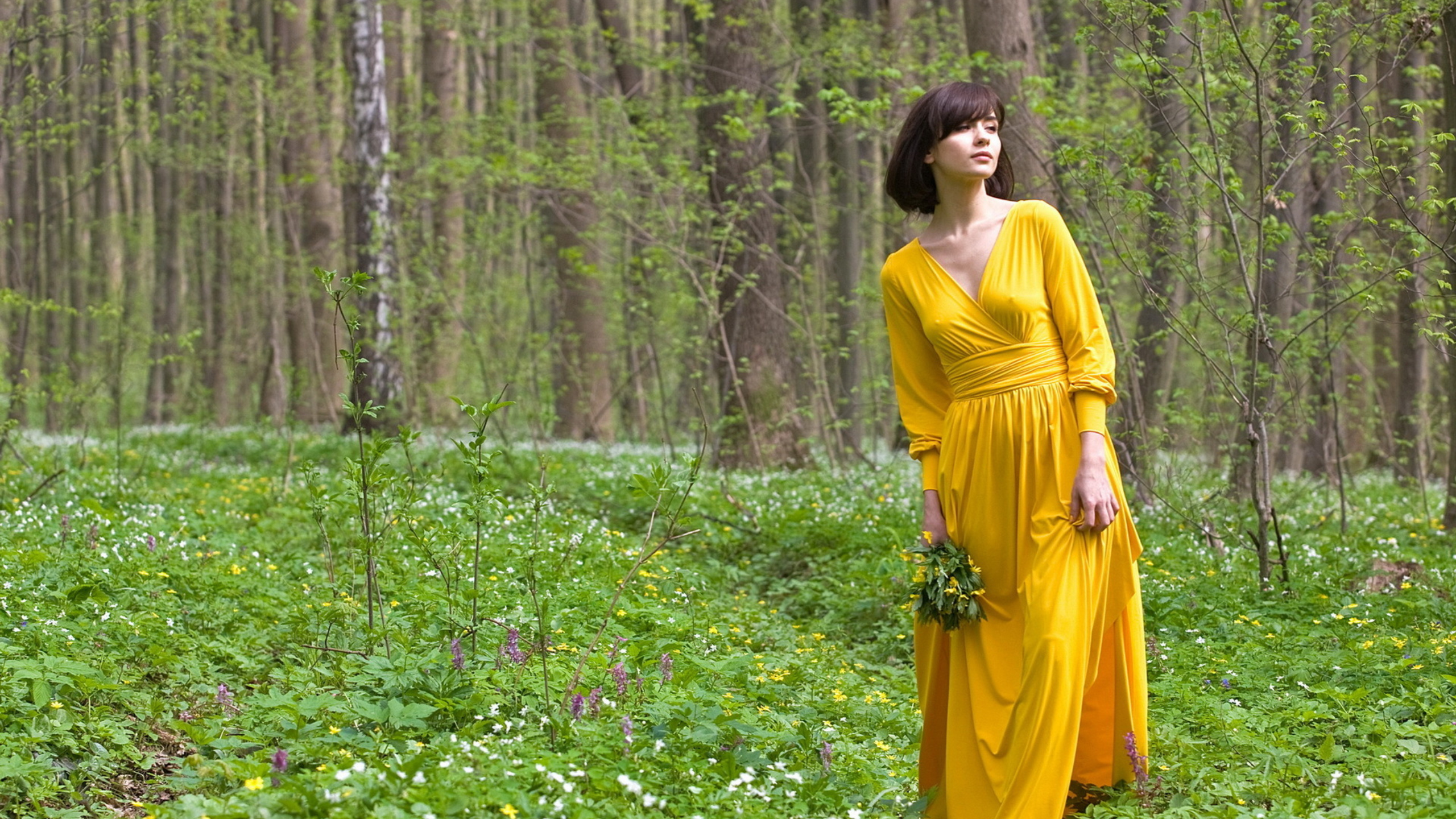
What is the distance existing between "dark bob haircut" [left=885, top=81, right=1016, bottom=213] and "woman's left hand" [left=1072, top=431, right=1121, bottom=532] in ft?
2.87

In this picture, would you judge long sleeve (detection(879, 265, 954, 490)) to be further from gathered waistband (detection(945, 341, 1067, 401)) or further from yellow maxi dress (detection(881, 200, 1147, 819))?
gathered waistband (detection(945, 341, 1067, 401))

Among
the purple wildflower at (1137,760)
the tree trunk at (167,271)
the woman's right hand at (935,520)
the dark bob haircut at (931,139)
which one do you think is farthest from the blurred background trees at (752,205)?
the purple wildflower at (1137,760)

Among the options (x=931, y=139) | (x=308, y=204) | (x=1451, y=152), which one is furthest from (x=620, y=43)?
(x=931, y=139)

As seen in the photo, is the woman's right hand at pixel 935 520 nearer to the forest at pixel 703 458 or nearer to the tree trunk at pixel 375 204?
the forest at pixel 703 458

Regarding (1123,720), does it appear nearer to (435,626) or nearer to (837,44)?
(435,626)

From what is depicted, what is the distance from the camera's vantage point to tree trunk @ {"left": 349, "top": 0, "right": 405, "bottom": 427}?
12992 millimetres

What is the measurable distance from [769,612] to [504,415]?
8.48 m

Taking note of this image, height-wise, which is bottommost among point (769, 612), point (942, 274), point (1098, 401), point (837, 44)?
point (769, 612)

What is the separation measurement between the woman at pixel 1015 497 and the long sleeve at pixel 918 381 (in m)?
0.02

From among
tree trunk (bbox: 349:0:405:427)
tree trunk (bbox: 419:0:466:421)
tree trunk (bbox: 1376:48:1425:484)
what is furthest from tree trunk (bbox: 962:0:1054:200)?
tree trunk (bbox: 349:0:405:427)

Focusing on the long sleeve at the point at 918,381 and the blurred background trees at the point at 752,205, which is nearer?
the long sleeve at the point at 918,381

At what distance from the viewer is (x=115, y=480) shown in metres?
9.41

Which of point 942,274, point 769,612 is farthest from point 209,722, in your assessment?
point 769,612

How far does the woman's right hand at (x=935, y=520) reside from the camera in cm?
371
